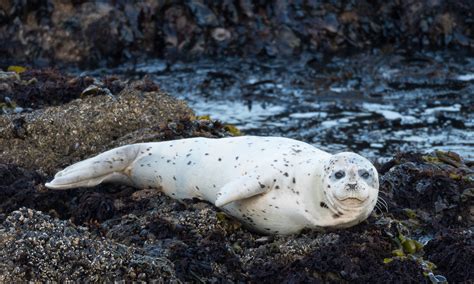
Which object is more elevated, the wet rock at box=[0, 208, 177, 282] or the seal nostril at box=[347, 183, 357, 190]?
the seal nostril at box=[347, 183, 357, 190]

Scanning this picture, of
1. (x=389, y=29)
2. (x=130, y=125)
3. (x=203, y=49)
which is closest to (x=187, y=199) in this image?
(x=130, y=125)

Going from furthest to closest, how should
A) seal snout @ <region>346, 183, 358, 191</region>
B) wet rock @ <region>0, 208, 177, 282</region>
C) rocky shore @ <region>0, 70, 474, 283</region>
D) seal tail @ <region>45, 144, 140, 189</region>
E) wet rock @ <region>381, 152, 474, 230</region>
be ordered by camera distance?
seal tail @ <region>45, 144, 140, 189</region> → wet rock @ <region>381, 152, 474, 230</region> → seal snout @ <region>346, 183, 358, 191</region> → rocky shore @ <region>0, 70, 474, 283</region> → wet rock @ <region>0, 208, 177, 282</region>

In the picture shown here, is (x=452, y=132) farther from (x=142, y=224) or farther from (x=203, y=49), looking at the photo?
(x=142, y=224)

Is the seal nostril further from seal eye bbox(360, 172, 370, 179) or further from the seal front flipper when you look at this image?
the seal front flipper

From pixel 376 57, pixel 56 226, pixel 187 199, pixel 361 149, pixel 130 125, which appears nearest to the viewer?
pixel 56 226

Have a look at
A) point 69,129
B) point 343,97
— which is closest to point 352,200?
point 69,129

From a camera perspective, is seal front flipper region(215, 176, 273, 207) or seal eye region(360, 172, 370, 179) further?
seal front flipper region(215, 176, 273, 207)

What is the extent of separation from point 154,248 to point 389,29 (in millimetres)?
9330

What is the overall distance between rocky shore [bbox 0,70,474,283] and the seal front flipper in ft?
0.49

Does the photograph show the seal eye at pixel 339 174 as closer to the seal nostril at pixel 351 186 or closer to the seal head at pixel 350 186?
the seal head at pixel 350 186

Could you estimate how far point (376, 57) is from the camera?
13.5 metres

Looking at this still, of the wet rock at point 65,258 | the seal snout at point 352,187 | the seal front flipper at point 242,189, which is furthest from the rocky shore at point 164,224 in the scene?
the seal snout at point 352,187

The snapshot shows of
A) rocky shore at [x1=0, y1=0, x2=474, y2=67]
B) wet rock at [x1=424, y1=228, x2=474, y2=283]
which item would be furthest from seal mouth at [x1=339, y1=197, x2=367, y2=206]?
rocky shore at [x1=0, y1=0, x2=474, y2=67]

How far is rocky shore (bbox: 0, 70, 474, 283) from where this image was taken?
16.8 ft
